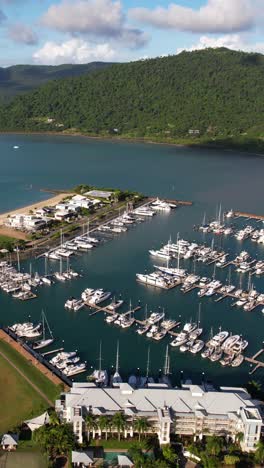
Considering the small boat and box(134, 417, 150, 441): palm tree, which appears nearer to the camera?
box(134, 417, 150, 441): palm tree

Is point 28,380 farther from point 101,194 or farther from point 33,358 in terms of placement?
point 101,194

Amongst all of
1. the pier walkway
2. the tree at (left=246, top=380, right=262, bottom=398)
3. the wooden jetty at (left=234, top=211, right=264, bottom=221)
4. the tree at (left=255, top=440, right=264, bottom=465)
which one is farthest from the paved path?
the wooden jetty at (left=234, top=211, right=264, bottom=221)

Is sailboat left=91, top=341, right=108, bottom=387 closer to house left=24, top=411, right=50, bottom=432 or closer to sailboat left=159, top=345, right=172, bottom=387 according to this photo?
sailboat left=159, top=345, right=172, bottom=387

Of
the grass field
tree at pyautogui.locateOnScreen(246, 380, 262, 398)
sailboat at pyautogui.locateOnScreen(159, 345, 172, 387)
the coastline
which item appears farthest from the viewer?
the coastline

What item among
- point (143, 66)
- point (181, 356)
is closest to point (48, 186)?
point (181, 356)

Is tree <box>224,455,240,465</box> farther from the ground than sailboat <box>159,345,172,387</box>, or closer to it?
closer to it

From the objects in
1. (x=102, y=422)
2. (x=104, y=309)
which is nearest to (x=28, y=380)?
(x=102, y=422)
